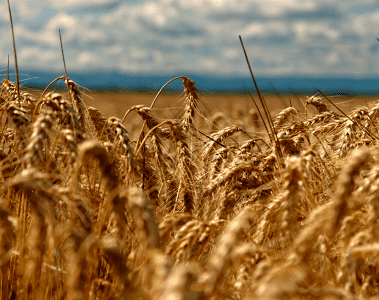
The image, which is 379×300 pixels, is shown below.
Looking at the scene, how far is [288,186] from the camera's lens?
148cm

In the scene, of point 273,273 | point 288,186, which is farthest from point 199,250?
point 273,273

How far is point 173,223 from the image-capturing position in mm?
1459

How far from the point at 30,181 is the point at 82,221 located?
1.01ft

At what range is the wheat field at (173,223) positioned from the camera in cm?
114

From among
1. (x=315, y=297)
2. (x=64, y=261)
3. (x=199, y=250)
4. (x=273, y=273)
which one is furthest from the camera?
(x=64, y=261)

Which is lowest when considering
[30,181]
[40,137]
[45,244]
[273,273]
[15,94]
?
[45,244]

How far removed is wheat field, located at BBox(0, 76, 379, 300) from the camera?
114cm

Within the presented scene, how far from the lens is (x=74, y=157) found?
154cm

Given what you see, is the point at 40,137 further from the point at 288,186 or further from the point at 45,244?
the point at 288,186

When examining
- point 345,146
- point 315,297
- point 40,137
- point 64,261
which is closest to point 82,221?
point 40,137

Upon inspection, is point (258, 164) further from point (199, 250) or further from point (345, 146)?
point (199, 250)

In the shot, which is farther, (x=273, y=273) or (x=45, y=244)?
(x=45, y=244)

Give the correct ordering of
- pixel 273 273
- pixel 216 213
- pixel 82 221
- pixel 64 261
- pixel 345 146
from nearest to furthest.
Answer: pixel 273 273
pixel 82 221
pixel 64 261
pixel 216 213
pixel 345 146

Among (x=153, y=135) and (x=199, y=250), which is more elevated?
(x=153, y=135)
